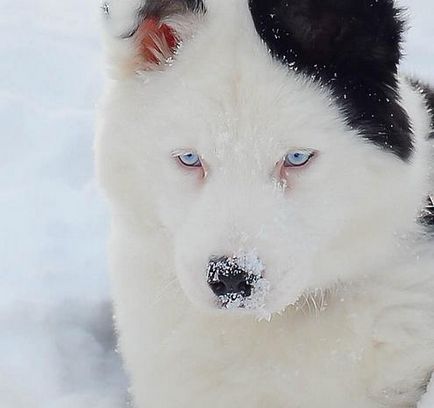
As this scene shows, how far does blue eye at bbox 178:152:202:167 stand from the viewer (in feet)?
8.18

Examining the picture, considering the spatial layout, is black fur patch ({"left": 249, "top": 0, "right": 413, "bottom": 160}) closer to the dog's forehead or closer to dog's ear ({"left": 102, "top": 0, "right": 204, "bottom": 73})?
the dog's forehead

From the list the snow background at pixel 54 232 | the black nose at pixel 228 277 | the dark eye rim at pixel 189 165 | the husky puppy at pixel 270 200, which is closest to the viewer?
the black nose at pixel 228 277

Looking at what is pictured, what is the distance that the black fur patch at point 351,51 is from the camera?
2.37m

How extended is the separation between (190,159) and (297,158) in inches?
11.4

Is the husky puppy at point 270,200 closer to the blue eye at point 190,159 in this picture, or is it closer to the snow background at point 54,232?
the blue eye at point 190,159

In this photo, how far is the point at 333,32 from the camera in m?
2.40

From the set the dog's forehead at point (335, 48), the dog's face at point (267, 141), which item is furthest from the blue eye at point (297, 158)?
the dog's forehead at point (335, 48)

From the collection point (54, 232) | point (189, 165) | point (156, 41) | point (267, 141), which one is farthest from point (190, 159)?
point (54, 232)

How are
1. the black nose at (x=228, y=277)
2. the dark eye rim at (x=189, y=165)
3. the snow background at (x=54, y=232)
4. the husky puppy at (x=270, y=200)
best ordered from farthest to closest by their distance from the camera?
the snow background at (x=54, y=232)
the dark eye rim at (x=189, y=165)
the husky puppy at (x=270, y=200)
the black nose at (x=228, y=277)

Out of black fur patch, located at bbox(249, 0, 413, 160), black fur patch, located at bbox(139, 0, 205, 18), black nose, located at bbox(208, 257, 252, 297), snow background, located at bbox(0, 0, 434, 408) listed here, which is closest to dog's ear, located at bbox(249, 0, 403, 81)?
black fur patch, located at bbox(249, 0, 413, 160)

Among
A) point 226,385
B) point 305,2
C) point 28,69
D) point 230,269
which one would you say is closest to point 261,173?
point 230,269

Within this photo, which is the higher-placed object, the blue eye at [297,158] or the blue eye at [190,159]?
the blue eye at [297,158]

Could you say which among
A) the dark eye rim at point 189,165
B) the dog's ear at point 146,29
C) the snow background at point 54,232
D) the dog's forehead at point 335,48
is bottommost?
the snow background at point 54,232

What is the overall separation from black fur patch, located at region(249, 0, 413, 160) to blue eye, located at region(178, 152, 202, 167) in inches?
13.3
